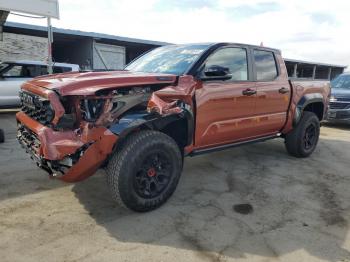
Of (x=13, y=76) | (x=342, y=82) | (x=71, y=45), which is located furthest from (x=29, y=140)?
(x=71, y=45)

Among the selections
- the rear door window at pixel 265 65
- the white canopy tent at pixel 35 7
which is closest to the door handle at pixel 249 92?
the rear door window at pixel 265 65

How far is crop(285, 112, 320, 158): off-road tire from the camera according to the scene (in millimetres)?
5977

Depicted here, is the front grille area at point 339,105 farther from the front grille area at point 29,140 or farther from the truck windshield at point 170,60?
the front grille area at point 29,140

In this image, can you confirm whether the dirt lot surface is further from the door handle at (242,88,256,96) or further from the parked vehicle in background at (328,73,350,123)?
the parked vehicle in background at (328,73,350,123)

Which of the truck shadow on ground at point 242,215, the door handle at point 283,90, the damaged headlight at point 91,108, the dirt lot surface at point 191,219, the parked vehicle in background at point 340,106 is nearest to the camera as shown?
the dirt lot surface at point 191,219

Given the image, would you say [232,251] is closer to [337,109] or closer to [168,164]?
[168,164]

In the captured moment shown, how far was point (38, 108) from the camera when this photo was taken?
353cm

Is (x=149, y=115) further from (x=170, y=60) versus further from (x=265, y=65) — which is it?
A: (x=265, y=65)

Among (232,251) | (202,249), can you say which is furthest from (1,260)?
(232,251)

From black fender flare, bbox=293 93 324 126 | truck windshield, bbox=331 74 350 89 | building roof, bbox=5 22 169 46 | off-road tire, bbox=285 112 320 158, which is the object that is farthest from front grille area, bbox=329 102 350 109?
building roof, bbox=5 22 169 46

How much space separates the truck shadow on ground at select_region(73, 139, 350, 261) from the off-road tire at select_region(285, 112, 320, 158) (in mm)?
461

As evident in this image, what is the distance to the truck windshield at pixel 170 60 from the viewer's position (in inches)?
166

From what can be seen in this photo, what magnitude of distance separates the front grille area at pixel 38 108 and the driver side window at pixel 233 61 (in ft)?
6.64

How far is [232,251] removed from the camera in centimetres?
298
